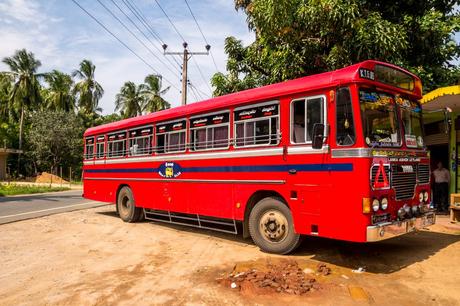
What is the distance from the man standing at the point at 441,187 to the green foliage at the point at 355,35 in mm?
2624

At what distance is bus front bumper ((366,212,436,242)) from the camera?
5988mm

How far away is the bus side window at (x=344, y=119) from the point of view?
6293 millimetres

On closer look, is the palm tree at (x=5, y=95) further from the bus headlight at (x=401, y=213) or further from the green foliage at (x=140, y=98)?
the bus headlight at (x=401, y=213)

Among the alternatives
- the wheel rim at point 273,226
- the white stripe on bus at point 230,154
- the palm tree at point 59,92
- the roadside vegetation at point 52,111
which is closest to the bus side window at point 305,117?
the white stripe on bus at point 230,154

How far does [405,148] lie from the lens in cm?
698

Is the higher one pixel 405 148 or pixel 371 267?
pixel 405 148

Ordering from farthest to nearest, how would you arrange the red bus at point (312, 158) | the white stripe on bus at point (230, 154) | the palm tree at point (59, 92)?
the palm tree at point (59, 92)
the white stripe on bus at point (230, 154)
the red bus at point (312, 158)

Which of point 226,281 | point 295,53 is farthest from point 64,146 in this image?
point 226,281

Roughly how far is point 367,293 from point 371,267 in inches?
→ 52.7

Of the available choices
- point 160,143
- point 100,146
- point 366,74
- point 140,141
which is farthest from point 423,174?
point 100,146

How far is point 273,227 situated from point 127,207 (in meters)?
6.01

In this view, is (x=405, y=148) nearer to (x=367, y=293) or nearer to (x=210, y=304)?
(x=367, y=293)

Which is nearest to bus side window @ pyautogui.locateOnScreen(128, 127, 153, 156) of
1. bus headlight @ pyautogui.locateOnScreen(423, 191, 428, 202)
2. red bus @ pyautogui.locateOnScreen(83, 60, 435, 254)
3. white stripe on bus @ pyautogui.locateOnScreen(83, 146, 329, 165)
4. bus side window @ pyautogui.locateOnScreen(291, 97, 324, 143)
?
white stripe on bus @ pyautogui.locateOnScreen(83, 146, 329, 165)

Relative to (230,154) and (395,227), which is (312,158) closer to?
(395,227)
